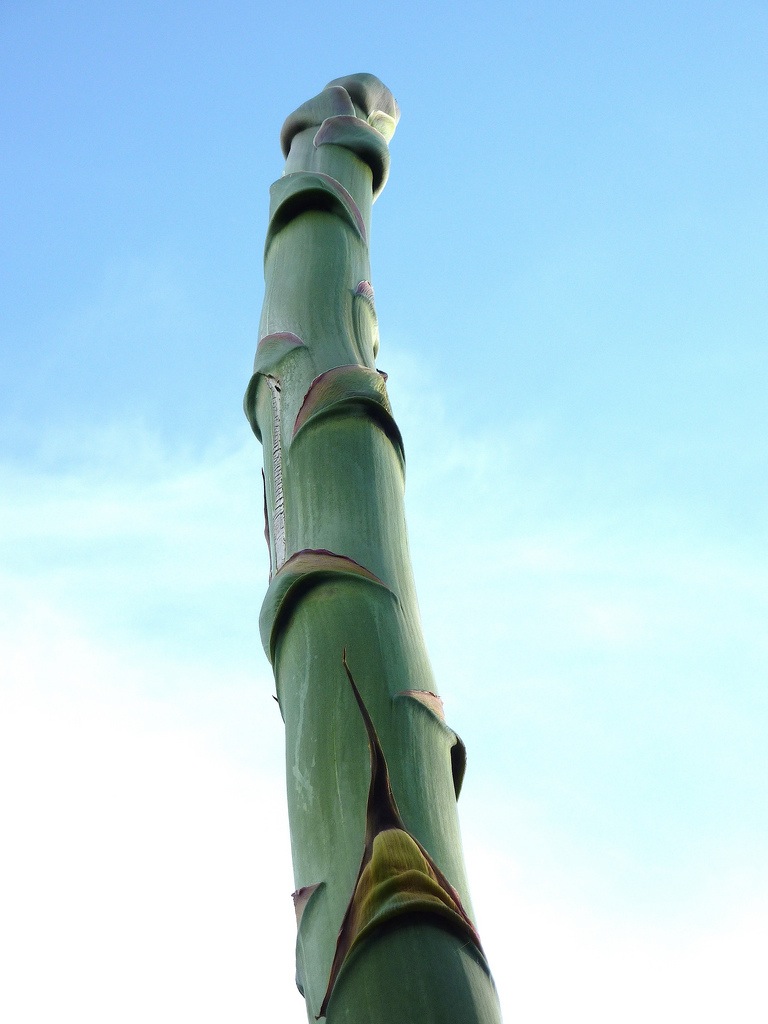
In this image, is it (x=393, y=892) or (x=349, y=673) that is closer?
(x=393, y=892)

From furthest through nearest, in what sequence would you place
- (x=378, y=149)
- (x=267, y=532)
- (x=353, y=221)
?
(x=378, y=149) → (x=353, y=221) → (x=267, y=532)

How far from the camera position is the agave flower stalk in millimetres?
651

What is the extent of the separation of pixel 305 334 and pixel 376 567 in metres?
0.34

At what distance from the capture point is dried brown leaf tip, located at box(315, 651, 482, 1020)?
25.7 inches

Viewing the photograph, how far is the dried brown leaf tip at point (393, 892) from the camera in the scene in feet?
2.14

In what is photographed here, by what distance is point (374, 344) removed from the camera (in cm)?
121

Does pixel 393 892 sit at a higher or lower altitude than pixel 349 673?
lower

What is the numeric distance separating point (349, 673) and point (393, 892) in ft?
0.62

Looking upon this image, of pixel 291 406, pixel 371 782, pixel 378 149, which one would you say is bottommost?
pixel 371 782

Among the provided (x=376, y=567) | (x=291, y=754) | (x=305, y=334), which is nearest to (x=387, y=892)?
(x=291, y=754)

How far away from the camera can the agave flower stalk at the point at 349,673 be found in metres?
0.65

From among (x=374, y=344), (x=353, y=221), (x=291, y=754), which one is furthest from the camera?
(x=353, y=221)

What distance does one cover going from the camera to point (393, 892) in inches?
25.9

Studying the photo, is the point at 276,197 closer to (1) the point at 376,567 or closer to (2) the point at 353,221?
(2) the point at 353,221
